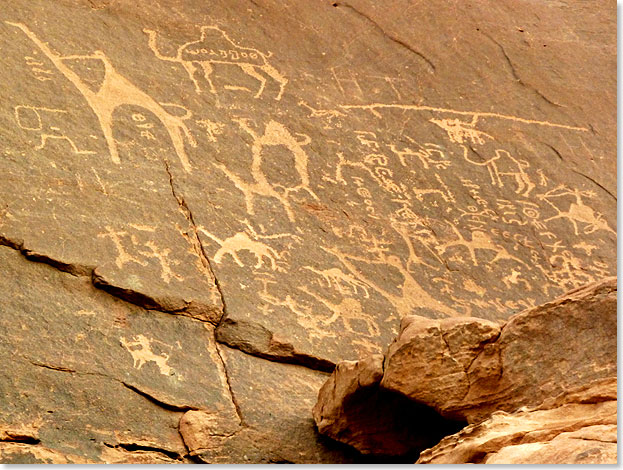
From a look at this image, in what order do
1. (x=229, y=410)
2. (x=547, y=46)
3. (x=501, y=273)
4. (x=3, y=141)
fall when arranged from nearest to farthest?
1. (x=229, y=410)
2. (x=3, y=141)
3. (x=501, y=273)
4. (x=547, y=46)

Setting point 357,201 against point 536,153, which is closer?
point 357,201

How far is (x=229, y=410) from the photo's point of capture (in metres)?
4.14

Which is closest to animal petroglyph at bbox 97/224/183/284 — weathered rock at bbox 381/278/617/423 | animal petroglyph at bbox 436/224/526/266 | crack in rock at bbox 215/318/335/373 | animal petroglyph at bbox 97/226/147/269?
animal petroglyph at bbox 97/226/147/269

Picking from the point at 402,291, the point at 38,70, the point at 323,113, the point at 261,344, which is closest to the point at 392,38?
the point at 323,113

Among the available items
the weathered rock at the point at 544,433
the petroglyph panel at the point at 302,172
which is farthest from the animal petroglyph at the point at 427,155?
the weathered rock at the point at 544,433

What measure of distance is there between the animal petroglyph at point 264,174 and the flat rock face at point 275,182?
0.01 m

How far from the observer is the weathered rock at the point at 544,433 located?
9.36ft

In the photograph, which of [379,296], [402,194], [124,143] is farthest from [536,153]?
[124,143]

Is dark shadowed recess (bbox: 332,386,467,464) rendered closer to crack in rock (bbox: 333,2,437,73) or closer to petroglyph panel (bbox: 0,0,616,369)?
petroglyph panel (bbox: 0,0,616,369)

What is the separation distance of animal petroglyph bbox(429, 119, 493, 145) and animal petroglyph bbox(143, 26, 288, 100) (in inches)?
33.1

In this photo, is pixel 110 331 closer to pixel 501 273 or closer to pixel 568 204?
pixel 501 273

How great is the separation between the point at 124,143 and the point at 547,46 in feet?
9.21

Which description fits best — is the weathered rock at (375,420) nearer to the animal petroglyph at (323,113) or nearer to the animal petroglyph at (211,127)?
the animal petroglyph at (211,127)

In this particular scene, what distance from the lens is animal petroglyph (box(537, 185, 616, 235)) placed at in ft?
18.7
